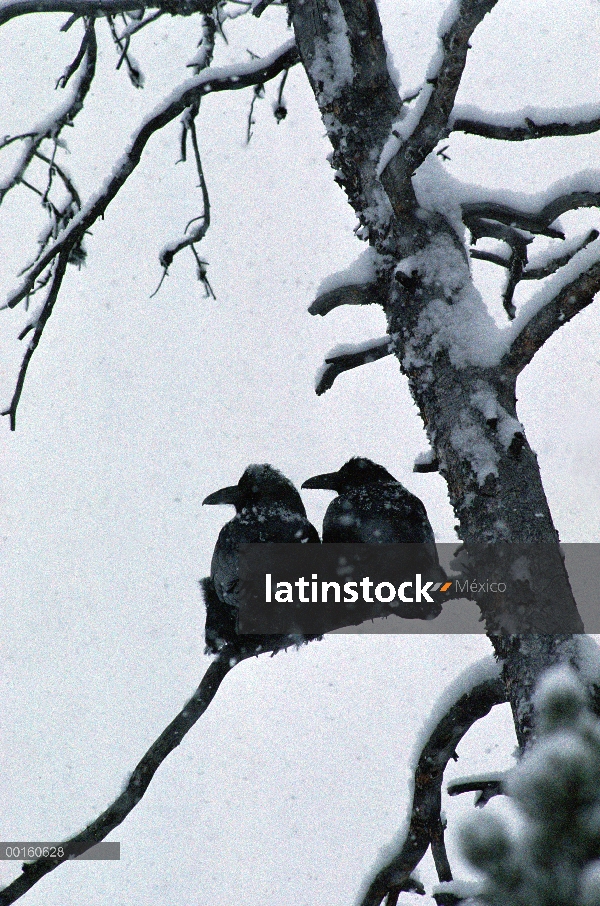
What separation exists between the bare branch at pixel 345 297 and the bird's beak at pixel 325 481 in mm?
545

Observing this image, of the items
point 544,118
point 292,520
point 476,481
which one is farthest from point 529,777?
point 544,118

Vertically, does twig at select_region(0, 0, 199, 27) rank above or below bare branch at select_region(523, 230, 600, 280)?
above

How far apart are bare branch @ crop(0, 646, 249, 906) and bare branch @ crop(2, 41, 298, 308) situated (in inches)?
68.8

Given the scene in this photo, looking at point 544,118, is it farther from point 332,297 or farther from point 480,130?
point 332,297

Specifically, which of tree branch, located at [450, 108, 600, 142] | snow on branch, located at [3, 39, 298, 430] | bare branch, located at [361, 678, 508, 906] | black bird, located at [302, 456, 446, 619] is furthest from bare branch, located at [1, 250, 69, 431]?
bare branch, located at [361, 678, 508, 906]

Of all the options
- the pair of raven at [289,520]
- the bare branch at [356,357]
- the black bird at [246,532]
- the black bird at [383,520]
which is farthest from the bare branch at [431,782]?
the bare branch at [356,357]

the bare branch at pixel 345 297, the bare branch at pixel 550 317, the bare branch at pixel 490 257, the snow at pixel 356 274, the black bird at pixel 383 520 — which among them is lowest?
the black bird at pixel 383 520

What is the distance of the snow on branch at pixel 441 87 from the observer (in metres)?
1.77

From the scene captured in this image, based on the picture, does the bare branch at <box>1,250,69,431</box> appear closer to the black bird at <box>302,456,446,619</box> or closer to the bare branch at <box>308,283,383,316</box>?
the bare branch at <box>308,283,383,316</box>

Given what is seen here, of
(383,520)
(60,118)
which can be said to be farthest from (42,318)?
(383,520)

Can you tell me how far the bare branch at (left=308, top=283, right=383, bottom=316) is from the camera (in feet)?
7.96

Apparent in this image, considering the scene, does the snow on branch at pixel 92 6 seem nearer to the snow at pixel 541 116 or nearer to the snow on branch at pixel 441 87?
the snow at pixel 541 116

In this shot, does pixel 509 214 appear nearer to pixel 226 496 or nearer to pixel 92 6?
pixel 226 496

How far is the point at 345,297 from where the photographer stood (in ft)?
8.04
